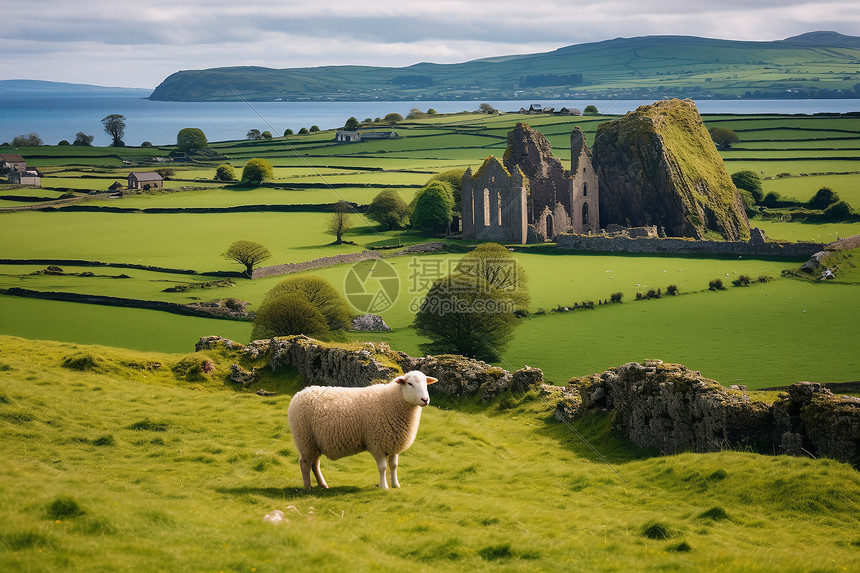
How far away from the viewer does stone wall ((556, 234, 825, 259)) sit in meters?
62.7

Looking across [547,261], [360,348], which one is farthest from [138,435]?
[547,261]

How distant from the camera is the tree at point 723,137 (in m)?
125

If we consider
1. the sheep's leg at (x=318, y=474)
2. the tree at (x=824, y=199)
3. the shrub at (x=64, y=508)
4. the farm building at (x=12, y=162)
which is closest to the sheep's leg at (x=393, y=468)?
the sheep's leg at (x=318, y=474)

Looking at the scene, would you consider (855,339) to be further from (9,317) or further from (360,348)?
(9,317)

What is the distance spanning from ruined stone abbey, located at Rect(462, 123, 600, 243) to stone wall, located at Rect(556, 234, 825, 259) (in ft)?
18.1

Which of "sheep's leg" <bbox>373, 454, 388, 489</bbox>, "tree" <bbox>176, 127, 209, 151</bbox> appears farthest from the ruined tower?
"tree" <bbox>176, 127, 209, 151</bbox>

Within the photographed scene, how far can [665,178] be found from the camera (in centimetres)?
7675

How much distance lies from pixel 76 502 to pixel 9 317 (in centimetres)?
3967

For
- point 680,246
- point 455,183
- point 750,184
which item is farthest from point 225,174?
point 680,246

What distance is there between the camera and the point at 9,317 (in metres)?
45.9

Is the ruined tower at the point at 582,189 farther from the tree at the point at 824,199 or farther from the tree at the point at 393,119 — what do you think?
the tree at the point at 393,119

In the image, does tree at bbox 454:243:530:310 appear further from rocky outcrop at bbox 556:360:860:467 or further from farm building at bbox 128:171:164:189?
farm building at bbox 128:171:164:189

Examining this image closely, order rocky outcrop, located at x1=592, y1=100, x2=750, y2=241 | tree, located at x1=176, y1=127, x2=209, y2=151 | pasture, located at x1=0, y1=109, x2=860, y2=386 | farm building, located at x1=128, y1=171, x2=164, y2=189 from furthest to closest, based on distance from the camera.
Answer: tree, located at x1=176, y1=127, x2=209, y2=151, farm building, located at x1=128, y1=171, x2=164, y2=189, rocky outcrop, located at x1=592, y1=100, x2=750, y2=241, pasture, located at x1=0, y1=109, x2=860, y2=386

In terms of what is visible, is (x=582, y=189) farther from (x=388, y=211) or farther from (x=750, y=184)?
(x=750, y=184)
